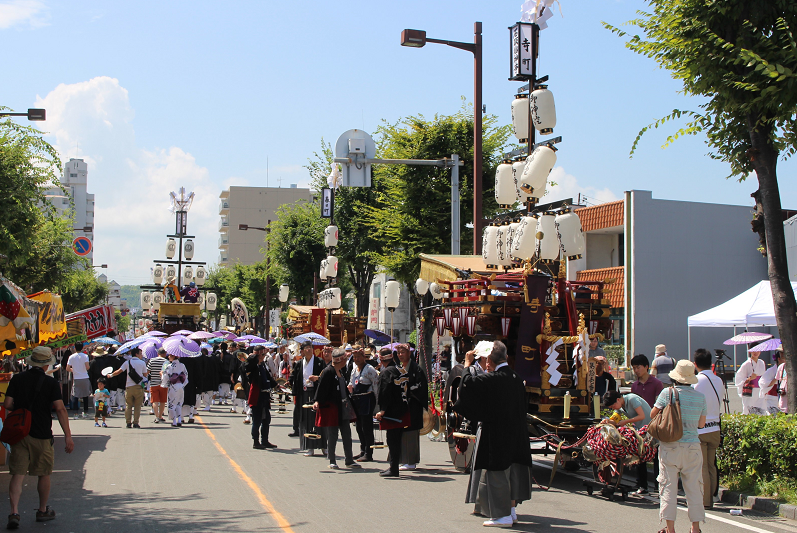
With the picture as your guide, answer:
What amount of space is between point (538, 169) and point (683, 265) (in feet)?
86.0

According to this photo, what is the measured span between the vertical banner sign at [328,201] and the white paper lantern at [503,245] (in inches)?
862

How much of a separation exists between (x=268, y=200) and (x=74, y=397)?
103 m

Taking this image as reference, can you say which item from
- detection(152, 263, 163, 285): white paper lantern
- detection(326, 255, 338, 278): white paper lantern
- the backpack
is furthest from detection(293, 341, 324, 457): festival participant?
detection(152, 263, 163, 285): white paper lantern

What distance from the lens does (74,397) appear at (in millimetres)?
22578

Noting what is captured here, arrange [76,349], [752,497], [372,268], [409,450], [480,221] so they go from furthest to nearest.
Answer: [372,268], [76,349], [480,221], [409,450], [752,497]

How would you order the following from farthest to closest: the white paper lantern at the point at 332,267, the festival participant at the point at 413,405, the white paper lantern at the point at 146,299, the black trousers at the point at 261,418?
1. the white paper lantern at the point at 146,299
2. the white paper lantern at the point at 332,267
3. the black trousers at the point at 261,418
4. the festival participant at the point at 413,405

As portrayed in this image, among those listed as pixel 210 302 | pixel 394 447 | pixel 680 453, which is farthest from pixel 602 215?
pixel 210 302

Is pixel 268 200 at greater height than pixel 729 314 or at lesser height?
greater

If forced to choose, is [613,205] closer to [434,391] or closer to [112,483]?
[434,391]

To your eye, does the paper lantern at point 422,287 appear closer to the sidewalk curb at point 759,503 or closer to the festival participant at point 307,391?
the festival participant at point 307,391

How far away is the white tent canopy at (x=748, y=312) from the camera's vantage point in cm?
1858

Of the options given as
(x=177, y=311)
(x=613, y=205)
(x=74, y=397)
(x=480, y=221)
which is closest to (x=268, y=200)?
(x=177, y=311)

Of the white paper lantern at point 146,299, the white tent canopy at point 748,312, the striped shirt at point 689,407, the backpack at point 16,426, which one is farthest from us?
the white paper lantern at point 146,299

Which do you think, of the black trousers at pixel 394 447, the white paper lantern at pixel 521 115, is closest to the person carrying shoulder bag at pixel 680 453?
the black trousers at pixel 394 447
